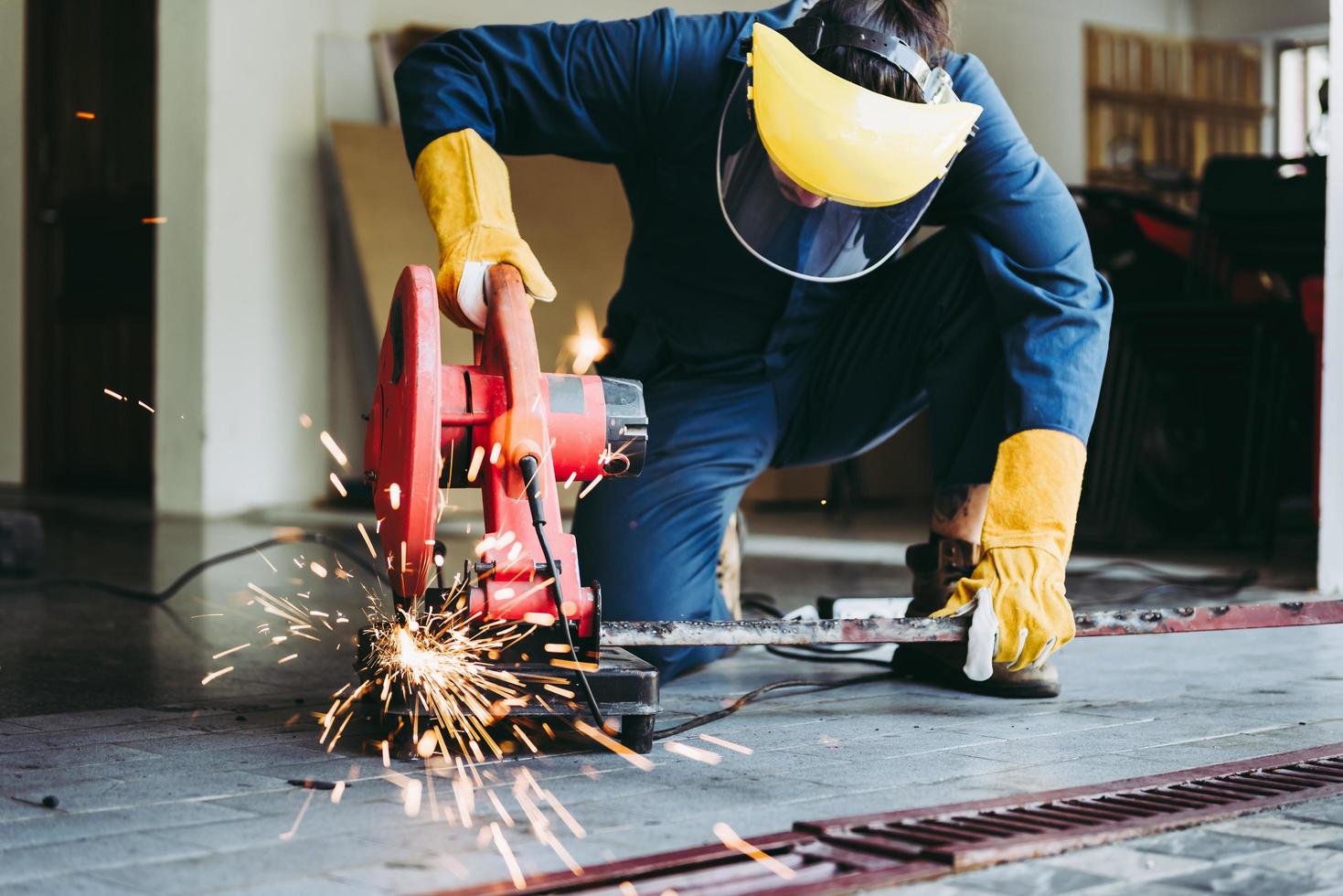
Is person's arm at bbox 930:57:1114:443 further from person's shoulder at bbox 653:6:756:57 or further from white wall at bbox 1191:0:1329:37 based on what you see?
white wall at bbox 1191:0:1329:37

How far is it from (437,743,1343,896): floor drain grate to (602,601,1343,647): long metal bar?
1.30ft

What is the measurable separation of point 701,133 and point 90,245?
6453 millimetres

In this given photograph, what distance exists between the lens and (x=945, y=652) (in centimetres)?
268

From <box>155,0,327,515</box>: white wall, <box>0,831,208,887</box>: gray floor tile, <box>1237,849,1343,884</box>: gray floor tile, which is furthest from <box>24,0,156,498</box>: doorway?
<box>1237,849,1343,884</box>: gray floor tile

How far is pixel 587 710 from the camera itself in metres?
2.03

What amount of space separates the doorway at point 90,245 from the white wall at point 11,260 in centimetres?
7

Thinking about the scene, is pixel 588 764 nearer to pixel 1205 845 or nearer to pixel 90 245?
pixel 1205 845

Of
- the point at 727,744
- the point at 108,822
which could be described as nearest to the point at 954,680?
the point at 727,744

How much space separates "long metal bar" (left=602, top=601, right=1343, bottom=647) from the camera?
84.4 inches

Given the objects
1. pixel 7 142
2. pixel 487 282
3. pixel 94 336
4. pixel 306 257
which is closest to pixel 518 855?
pixel 487 282

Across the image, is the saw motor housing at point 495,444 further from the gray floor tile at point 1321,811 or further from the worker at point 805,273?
the gray floor tile at point 1321,811

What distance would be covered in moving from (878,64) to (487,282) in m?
0.65

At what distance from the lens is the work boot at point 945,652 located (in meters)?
2.61

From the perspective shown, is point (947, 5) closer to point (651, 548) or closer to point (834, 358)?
point (834, 358)
